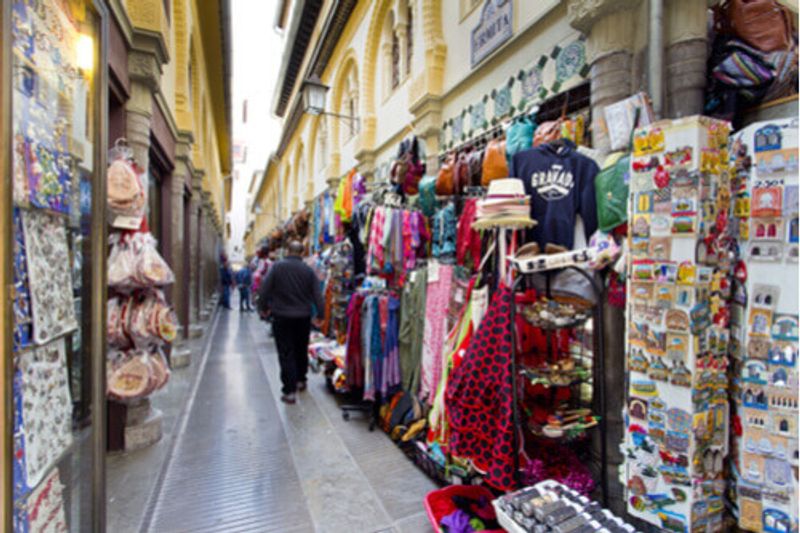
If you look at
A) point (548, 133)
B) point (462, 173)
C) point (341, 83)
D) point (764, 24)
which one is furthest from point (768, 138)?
point (341, 83)

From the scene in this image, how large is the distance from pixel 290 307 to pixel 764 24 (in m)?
4.48

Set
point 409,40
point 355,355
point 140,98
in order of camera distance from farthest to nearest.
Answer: point 409,40 → point 355,355 → point 140,98

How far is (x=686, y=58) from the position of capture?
217 centimetres

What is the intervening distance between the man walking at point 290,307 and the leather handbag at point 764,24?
4.25 m

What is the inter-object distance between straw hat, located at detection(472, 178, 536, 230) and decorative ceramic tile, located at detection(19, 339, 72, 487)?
2.22 m

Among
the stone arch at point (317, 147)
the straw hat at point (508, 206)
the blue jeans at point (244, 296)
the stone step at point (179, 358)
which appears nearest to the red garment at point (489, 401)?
the straw hat at point (508, 206)

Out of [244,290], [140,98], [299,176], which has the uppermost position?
[299,176]

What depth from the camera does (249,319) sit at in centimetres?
1278

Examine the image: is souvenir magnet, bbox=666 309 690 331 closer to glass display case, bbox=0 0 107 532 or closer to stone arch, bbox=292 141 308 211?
glass display case, bbox=0 0 107 532

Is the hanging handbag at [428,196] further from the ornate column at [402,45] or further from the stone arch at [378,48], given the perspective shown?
the ornate column at [402,45]

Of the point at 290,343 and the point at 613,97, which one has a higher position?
the point at 613,97

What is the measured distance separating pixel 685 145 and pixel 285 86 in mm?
16531

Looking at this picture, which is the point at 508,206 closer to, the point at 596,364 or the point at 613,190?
the point at 613,190

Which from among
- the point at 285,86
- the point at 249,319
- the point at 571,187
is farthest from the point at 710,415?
the point at 285,86
